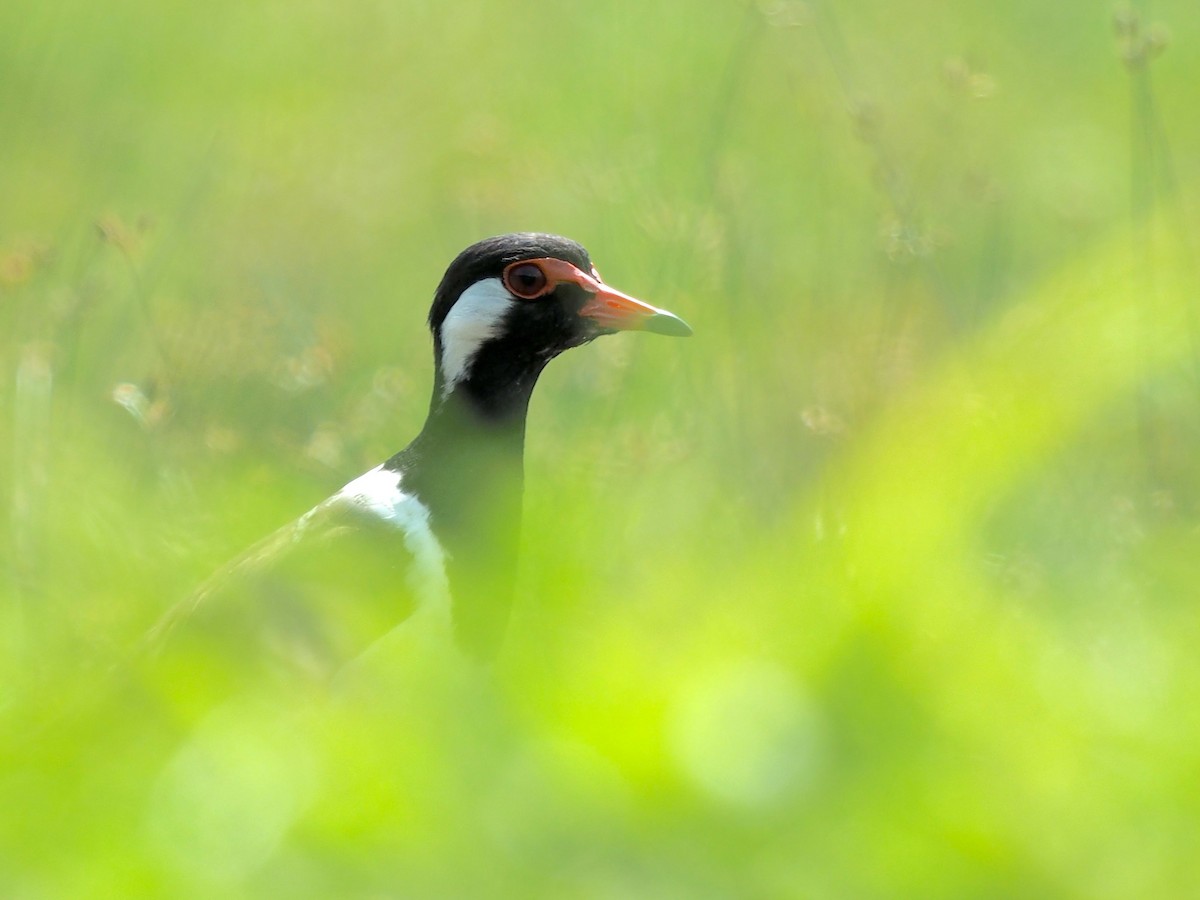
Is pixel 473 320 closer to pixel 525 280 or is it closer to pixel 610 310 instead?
pixel 525 280

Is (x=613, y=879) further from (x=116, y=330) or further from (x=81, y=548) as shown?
(x=116, y=330)

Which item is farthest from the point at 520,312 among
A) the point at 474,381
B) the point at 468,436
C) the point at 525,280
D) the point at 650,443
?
the point at 650,443

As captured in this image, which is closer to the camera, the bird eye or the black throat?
the black throat

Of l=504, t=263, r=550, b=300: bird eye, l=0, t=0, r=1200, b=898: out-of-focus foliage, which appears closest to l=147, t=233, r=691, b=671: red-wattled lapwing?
l=504, t=263, r=550, b=300: bird eye

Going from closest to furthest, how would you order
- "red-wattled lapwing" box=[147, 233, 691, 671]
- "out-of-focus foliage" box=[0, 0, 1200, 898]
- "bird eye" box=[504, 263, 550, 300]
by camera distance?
"out-of-focus foliage" box=[0, 0, 1200, 898] < "red-wattled lapwing" box=[147, 233, 691, 671] < "bird eye" box=[504, 263, 550, 300]

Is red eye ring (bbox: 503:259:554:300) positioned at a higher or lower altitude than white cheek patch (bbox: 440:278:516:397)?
higher

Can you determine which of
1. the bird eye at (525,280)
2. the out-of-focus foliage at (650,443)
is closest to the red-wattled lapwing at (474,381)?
the bird eye at (525,280)

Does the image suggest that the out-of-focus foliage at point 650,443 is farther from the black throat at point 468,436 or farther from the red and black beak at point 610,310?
the red and black beak at point 610,310

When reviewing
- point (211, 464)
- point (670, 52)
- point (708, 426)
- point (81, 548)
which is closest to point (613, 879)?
point (81, 548)

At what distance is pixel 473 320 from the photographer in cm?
391

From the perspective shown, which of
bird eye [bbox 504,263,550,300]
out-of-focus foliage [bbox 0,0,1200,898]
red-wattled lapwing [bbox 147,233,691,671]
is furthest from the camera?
bird eye [bbox 504,263,550,300]

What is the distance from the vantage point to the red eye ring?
3900 mm

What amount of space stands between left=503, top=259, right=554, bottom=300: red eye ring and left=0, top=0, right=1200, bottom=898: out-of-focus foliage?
1.47ft

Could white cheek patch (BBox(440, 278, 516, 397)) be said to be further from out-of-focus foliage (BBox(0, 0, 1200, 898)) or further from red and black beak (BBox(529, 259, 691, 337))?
out-of-focus foliage (BBox(0, 0, 1200, 898))
